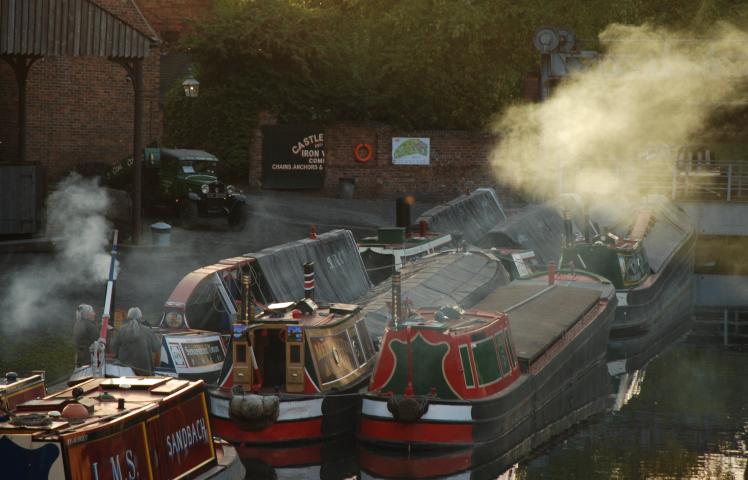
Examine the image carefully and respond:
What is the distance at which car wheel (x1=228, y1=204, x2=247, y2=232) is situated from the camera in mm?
41531

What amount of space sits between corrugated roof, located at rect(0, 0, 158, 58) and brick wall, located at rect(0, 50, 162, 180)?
12011mm

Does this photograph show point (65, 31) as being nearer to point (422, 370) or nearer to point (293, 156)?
point (422, 370)

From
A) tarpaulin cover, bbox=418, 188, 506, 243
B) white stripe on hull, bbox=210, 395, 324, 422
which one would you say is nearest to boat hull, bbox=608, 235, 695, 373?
tarpaulin cover, bbox=418, 188, 506, 243

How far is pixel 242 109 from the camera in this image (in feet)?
166

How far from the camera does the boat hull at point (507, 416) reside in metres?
22.2

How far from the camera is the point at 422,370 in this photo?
2267cm

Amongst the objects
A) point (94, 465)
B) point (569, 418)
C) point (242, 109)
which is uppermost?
point (242, 109)

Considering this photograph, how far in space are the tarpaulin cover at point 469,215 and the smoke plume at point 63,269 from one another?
9.58 m

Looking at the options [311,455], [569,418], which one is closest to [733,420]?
[569,418]

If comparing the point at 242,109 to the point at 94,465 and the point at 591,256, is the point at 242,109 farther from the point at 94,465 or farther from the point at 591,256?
the point at 94,465

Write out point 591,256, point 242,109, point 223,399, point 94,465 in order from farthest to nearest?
point 242,109
point 591,256
point 223,399
point 94,465

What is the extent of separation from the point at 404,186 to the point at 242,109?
6.85 m

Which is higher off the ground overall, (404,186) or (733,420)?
(404,186)

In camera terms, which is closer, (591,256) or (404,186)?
(591,256)
